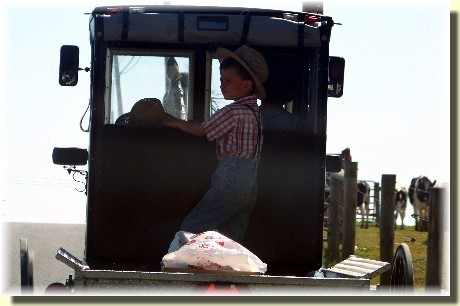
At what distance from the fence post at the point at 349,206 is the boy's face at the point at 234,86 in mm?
8442

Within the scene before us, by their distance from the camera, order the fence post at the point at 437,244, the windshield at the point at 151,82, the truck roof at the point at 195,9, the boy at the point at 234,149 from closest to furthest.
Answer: the boy at the point at 234,149 < the truck roof at the point at 195,9 < the windshield at the point at 151,82 < the fence post at the point at 437,244

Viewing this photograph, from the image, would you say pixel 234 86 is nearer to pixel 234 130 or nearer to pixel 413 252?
pixel 234 130

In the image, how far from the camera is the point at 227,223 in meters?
10.3

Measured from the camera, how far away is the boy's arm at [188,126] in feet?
33.5

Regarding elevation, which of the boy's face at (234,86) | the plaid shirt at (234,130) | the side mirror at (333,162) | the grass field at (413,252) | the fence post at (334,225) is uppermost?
the boy's face at (234,86)

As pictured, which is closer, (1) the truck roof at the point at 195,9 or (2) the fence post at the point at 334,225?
(1) the truck roof at the point at 195,9

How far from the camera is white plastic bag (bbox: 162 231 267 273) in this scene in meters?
8.73

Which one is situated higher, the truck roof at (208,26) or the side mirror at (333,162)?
the truck roof at (208,26)

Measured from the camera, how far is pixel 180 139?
1076 cm

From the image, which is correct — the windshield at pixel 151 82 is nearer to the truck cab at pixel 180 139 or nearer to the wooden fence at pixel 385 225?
the truck cab at pixel 180 139

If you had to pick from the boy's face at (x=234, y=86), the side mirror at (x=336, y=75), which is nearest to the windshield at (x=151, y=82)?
the boy's face at (x=234, y=86)

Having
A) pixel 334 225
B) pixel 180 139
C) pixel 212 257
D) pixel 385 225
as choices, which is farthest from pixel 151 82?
pixel 334 225

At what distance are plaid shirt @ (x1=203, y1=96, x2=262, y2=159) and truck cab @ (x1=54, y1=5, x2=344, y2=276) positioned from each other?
67cm

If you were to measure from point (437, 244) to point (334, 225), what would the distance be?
756 centimetres
